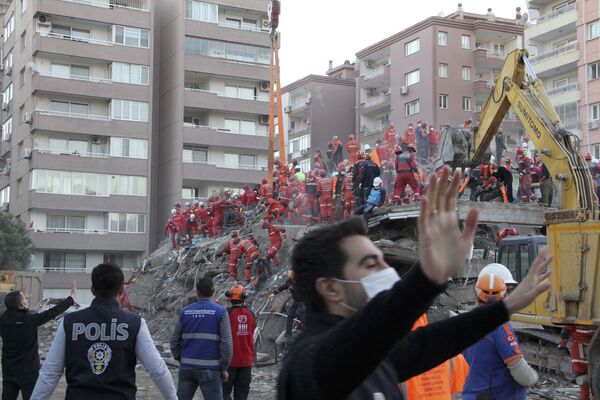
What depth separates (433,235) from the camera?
6.63 ft

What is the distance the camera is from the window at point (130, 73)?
49406 mm

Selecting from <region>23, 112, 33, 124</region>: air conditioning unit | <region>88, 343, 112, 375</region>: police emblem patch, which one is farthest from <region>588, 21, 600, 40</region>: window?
<region>88, 343, 112, 375</region>: police emblem patch

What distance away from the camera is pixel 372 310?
6.55 feet

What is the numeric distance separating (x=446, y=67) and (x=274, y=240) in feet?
101

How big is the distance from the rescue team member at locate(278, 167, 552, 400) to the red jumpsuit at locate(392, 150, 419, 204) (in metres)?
15.4

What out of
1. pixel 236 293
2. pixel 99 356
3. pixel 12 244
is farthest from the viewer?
pixel 12 244

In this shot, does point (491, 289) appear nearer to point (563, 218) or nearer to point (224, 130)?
point (563, 218)

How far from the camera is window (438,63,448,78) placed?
1912 inches

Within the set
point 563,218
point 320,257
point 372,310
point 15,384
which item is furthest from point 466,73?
point 372,310

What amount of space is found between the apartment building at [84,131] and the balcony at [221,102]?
275 cm

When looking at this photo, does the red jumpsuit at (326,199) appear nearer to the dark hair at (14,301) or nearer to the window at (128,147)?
the dark hair at (14,301)

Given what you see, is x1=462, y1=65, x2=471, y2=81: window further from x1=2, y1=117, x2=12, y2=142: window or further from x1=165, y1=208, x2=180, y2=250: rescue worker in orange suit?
x1=2, y1=117, x2=12, y2=142: window

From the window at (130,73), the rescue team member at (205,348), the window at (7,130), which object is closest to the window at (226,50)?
the window at (130,73)

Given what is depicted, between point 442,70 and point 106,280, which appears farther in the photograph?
point 442,70
